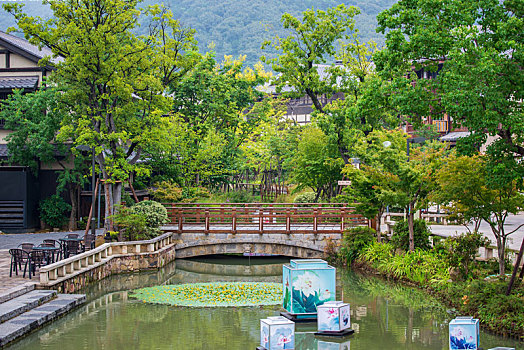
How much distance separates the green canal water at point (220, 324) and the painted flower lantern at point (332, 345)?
2cm

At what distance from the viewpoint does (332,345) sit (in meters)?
13.9

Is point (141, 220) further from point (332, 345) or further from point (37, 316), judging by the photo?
Result: point (332, 345)

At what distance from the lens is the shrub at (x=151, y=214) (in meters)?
26.0

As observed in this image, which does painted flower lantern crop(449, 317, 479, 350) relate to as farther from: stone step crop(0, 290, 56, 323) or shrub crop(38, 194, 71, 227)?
shrub crop(38, 194, 71, 227)

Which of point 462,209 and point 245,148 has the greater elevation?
point 245,148

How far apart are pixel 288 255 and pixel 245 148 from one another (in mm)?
20611

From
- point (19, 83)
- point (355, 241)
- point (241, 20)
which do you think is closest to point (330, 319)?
point (355, 241)

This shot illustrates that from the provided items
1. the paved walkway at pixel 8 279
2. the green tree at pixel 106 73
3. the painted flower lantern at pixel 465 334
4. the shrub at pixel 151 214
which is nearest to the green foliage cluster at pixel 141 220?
the shrub at pixel 151 214

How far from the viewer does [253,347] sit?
13.7m

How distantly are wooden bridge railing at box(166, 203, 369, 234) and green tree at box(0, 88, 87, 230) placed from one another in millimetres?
5631

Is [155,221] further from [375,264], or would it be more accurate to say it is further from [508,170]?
[508,170]

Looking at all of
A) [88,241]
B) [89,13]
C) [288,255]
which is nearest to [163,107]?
[89,13]

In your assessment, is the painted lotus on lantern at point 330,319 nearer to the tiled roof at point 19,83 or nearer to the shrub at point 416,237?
the shrub at point 416,237

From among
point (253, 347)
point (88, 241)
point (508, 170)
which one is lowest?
point (253, 347)
